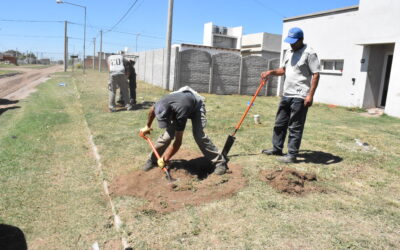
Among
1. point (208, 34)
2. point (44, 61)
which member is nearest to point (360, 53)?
point (208, 34)

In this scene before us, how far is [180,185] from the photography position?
4219mm

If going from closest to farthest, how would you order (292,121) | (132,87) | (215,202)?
1. (215,202)
2. (292,121)
3. (132,87)

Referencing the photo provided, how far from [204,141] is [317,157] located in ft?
7.17

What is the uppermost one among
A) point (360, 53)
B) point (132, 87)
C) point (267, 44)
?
point (267, 44)

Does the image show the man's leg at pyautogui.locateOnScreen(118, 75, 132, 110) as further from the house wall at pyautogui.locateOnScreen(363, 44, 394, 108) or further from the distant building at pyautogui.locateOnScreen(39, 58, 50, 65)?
the distant building at pyautogui.locateOnScreen(39, 58, 50, 65)

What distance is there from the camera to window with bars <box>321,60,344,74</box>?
543 inches

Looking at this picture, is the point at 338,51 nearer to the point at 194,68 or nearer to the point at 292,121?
the point at 194,68

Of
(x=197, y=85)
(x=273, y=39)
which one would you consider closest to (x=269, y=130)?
(x=197, y=85)

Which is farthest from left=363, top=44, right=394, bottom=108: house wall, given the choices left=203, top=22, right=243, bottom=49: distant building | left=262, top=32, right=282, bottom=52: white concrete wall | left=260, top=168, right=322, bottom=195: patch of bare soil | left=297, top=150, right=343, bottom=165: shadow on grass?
left=203, top=22, right=243, bottom=49: distant building

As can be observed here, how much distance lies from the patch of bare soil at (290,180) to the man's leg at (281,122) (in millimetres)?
1022

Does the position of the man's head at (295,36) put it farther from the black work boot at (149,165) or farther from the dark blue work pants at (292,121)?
the black work boot at (149,165)

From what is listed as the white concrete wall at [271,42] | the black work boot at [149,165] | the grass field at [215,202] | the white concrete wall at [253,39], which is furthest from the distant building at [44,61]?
the black work boot at [149,165]

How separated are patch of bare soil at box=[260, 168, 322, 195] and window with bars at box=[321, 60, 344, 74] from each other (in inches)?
412

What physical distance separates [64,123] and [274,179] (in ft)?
19.7
